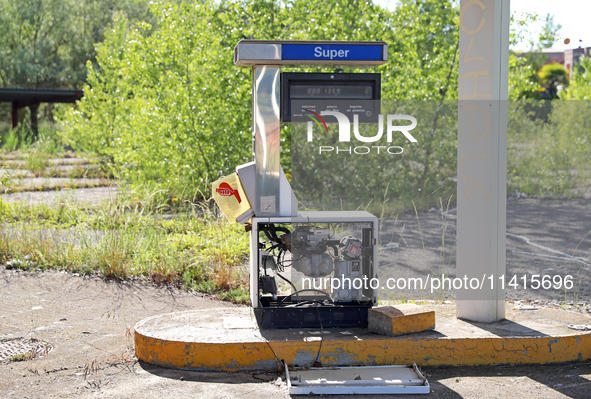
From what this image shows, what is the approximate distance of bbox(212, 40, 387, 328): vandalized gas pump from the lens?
5.55 meters

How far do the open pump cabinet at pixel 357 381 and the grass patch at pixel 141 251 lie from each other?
8.69ft

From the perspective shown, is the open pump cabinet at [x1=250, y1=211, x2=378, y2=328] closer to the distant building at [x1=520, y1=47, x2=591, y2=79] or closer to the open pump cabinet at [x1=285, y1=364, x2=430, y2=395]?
the open pump cabinet at [x1=285, y1=364, x2=430, y2=395]

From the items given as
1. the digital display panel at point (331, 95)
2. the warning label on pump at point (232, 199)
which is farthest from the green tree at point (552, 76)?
the warning label on pump at point (232, 199)

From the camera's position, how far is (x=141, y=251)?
8812 millimetres

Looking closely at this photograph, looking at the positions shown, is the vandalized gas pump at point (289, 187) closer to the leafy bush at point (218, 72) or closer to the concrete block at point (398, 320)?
the concrete block at point (398, 320)

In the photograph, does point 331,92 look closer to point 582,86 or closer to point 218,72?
point 218,72

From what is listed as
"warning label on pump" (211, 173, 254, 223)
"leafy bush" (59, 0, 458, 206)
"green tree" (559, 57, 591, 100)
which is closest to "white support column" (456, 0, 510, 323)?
"warning label on pump" (211, 173, 254, 223)

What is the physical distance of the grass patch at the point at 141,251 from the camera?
8281 millimetres

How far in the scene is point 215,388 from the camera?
15.9 ft

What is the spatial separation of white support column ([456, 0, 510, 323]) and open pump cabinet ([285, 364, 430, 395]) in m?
1.10

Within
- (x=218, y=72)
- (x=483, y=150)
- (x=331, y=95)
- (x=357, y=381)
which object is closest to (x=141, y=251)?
(x=331, y=95)

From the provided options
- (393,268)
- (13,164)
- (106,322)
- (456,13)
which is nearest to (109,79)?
(13,164)

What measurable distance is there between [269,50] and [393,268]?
4814mm

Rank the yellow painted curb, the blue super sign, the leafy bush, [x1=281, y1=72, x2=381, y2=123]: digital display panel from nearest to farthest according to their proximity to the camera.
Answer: the yellow painted curb < the blue super sign < [x1=281, y1=72, x2=381, y2=123]: digital display panel < the leafy bush
